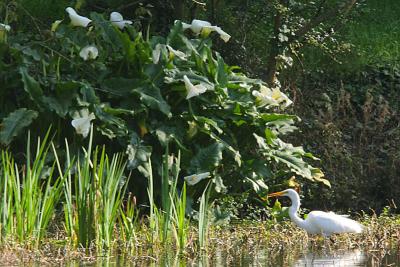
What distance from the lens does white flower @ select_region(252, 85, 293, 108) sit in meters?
11.7

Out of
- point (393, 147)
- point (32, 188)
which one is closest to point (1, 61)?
point (32, 188)

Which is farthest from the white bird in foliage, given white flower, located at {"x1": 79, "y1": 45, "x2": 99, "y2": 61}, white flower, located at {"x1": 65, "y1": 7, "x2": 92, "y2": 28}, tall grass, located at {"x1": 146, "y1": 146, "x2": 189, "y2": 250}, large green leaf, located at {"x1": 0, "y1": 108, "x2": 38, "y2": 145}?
white flower, located at {"x1": 65, "y1": 7, "x2": 92, "y2": 28}

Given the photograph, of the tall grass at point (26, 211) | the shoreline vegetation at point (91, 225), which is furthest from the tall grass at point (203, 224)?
the tall grass at point (26, 211)

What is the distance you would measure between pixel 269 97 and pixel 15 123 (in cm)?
290

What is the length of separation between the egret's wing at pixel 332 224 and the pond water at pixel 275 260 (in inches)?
18.8

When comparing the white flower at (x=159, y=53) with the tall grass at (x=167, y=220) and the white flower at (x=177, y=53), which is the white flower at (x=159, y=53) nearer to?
the white flower at (x=177, y=53)

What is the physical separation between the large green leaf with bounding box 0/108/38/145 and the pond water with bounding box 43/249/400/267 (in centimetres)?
234

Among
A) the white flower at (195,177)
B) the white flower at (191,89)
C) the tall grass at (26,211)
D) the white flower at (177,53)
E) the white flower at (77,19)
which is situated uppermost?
the white flower at (77,19)

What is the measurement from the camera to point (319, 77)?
14.9 m

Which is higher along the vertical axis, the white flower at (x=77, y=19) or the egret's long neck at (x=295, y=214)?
the white flower at (x=77, y=19)

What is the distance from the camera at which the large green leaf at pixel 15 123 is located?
10484mm

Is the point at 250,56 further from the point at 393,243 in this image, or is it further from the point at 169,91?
the point at 393,243

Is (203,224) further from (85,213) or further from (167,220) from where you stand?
(85,213)

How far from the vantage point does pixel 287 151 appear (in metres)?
12.1
